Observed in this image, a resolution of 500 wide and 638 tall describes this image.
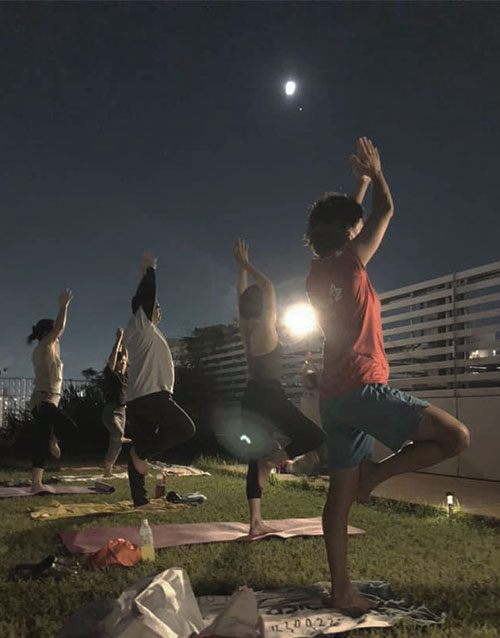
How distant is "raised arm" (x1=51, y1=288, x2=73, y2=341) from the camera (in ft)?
21.9

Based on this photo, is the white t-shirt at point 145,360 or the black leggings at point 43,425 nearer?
the white t-shirt at point 145,360

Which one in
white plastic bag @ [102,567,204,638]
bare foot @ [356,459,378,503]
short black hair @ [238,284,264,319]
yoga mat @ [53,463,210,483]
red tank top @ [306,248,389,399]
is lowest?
yoga mat @ [53,463,210,483]

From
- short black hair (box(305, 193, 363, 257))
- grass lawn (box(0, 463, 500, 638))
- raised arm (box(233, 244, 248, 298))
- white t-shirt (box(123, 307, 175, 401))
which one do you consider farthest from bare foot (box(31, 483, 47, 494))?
short black hair (box(305, 193, 363, 257))

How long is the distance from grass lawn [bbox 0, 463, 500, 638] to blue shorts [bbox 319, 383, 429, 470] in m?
0.75

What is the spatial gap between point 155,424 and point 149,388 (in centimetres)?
34

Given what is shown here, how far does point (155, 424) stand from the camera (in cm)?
541

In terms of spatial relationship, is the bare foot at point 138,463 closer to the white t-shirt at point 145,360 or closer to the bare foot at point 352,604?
the white t-shirt at point 145,360

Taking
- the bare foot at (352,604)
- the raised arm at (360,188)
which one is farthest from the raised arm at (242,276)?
the bare foot at (352,604)

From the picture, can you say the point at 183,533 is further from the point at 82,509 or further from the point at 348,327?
the point at 348,327

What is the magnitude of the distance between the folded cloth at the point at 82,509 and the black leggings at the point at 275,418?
1.85 metres

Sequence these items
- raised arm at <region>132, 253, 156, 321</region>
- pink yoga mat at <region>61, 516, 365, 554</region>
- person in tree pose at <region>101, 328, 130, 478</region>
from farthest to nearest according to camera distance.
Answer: person in tree pose at <region>101, 328, 130, 478</region>, raised arm at <region>132, 253, 156, 321</region>, pink yoga mat at <region>61, 516, 365, 554</region>

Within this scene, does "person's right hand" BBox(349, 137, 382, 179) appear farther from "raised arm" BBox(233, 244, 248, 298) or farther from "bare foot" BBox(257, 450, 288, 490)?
"bare foot" BBox(257, 450, 288, 490)

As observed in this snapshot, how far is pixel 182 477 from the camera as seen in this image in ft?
29.9

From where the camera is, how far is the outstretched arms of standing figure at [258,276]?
14.7 ft
